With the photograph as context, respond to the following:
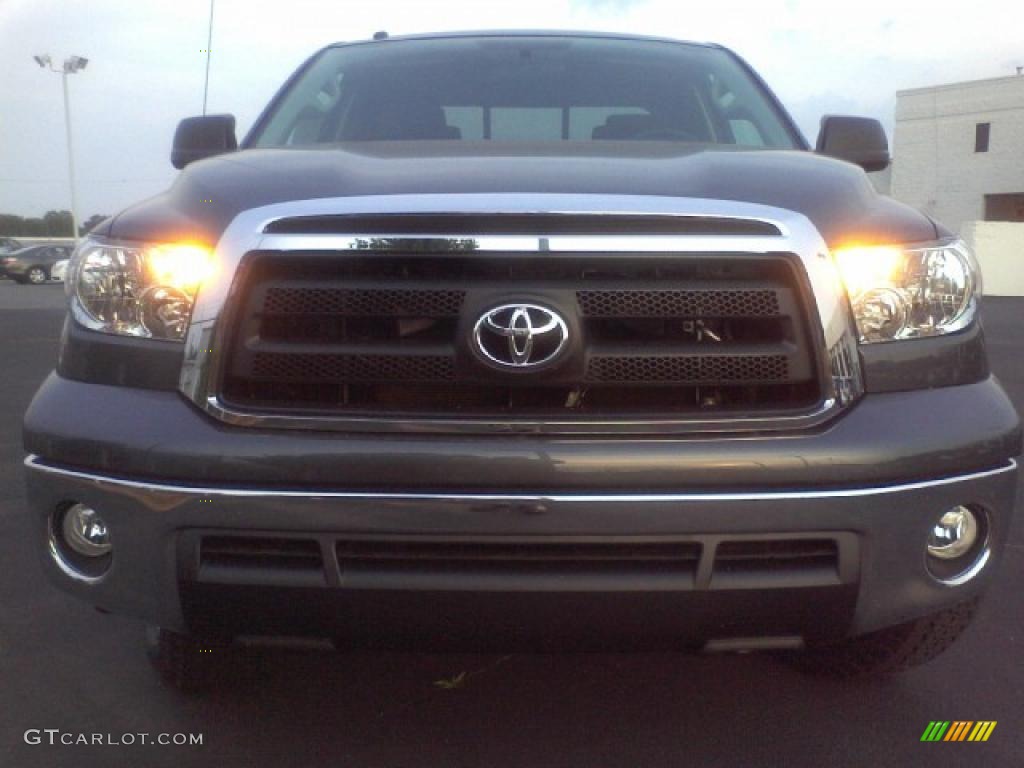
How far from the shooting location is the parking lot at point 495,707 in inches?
99.5

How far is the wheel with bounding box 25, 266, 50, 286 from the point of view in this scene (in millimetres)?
38844

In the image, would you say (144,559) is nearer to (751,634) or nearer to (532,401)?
(532,401)

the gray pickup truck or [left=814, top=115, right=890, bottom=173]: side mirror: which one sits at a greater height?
[left=814, top=115, right=890, bottom=173]: side mirror

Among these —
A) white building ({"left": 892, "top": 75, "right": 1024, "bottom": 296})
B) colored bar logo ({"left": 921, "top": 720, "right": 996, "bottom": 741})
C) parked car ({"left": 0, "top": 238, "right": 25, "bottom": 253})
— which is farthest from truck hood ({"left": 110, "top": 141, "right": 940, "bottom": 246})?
white building ({"left": 892, "top": 75, "right": 1024, "bottom": 296})

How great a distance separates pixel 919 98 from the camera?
48656 mm

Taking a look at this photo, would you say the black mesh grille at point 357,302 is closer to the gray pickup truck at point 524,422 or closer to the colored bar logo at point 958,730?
the gray pickup truck at point 524,422

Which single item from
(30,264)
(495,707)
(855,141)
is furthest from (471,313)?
(30,264)

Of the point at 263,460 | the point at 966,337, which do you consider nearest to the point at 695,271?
the point at 966,337

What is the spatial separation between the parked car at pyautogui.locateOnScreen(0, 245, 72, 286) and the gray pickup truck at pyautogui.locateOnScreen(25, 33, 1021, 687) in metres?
40.0

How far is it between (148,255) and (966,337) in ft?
5.87

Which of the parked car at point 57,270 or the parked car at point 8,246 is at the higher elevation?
the parked car at point 8,246

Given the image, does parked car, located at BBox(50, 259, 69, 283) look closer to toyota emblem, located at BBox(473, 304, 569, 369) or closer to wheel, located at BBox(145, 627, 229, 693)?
wheel, located at BBox(145, 627, 229, 693)

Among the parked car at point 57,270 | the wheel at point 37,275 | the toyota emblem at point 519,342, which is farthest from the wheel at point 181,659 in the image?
the wheel at point 37,275

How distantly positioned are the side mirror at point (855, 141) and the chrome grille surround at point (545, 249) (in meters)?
1.41
